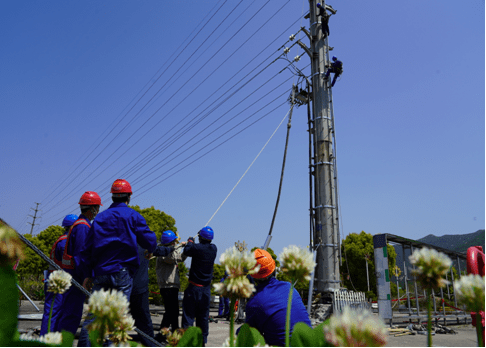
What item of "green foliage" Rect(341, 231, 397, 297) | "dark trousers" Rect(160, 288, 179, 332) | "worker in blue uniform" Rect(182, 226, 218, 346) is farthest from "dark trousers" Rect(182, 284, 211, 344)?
"green foliage" Rect(341, 231, 397, 297)

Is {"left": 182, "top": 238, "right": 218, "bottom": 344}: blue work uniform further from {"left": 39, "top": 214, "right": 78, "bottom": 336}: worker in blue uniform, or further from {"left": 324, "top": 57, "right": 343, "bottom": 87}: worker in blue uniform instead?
{"left": 324, "top": 57, "right": 343, "bottom": 87}: worker in blue uniform

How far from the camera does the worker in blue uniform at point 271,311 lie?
66.8 inches

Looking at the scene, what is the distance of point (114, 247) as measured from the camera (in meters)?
2.49

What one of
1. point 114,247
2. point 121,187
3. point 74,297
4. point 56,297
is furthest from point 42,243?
point 114,247

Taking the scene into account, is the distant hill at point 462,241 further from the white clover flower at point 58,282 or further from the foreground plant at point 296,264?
the white clover flower at point 58,282

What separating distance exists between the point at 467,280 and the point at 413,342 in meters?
6.54

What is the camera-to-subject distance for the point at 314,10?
11.7 m

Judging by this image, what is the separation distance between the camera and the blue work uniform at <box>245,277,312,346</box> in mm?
1694

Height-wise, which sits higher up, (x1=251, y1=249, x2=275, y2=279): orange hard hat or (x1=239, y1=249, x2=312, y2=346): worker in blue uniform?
(x1=251, y1=249, x2=275, y2=279): orange hard hat

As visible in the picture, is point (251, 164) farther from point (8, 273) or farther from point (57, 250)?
point (8, 273)

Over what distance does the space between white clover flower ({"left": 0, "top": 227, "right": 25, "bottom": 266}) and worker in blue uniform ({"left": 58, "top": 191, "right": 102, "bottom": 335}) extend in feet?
9.49

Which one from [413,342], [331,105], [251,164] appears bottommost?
[413,342]

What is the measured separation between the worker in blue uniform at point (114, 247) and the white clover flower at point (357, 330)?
229 cm

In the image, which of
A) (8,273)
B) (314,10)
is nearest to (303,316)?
(8,273)
